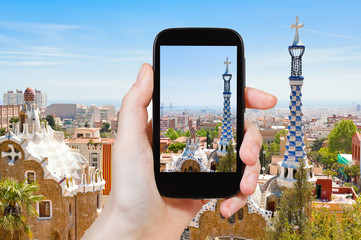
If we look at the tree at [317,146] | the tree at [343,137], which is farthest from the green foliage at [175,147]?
the tree at [317,146]

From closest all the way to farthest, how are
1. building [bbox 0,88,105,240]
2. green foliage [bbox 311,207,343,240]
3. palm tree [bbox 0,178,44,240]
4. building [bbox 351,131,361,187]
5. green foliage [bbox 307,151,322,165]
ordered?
1. green foliage [bbox 311,207,343,240]
2. palm tree [bbox 0,178,44,240]
3. building [bbox 0,88,105,240]
4. building [bbox 351,131,361,187]
5. green foliage [bbox 307,151,322,165]

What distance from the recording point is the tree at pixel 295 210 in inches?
231

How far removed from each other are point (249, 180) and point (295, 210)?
4745 mm

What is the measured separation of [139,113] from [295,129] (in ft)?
17.7

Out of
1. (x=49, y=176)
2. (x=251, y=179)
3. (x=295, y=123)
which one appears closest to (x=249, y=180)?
(x=251, y=179)

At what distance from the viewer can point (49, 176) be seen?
8125mm

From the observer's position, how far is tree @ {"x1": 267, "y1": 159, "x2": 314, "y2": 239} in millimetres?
5859

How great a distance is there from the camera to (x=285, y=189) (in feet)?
21.4

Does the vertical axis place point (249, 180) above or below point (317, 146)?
above

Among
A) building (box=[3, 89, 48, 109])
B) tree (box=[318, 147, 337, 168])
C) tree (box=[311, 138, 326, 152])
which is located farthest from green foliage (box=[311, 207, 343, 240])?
building (box=[3, 89, 48, 109])

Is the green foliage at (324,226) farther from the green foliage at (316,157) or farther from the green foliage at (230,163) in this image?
the green foliage at (316,157)

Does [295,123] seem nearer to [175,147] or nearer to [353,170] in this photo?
[353,170]

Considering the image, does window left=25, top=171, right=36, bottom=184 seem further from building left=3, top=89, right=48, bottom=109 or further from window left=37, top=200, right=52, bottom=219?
building left=3, top=89, right=48, bottom=109

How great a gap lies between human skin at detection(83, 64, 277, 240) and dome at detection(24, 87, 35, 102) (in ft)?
27.6
